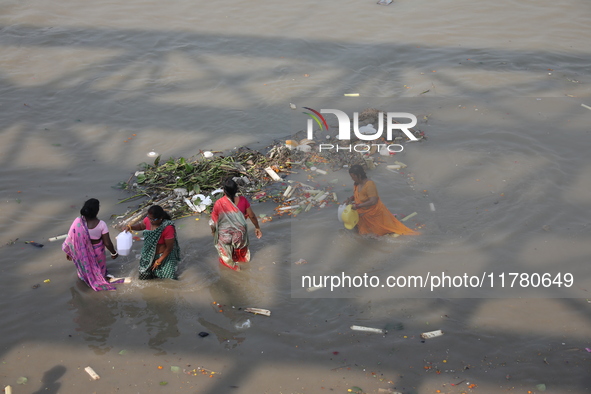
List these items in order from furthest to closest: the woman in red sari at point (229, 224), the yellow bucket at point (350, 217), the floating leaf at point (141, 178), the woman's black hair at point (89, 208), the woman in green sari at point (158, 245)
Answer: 1. the floating leaf at point (141, 178)
2. the yellow bucket at point (350, 217)
3. the woman in red sari at point (229, 224)
4. the woman in green sari at point (158, 245)
5. the woman's black hair at point (89, 208)

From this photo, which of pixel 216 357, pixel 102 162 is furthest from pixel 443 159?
pixel 102 162

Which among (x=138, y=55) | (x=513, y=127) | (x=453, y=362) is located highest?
(x=138, y=55)

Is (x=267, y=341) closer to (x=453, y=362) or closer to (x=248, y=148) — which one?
(x=453, y=362)

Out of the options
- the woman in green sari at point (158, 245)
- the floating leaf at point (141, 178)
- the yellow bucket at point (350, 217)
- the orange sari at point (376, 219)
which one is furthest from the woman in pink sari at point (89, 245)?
the orange sari at point (376, 219)

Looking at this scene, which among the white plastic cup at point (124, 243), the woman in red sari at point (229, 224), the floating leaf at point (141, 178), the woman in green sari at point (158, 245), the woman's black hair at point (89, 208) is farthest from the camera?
the floating leaf at point (141, 178)

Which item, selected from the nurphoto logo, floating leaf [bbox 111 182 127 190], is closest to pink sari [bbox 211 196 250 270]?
floating leaf [bbox 111 182 127 190]

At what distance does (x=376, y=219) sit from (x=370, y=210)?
0.54 ft

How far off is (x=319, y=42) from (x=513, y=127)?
15.3 ft

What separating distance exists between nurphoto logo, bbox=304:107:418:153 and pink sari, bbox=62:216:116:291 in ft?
12.5

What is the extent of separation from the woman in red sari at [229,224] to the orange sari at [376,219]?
126 centimetres

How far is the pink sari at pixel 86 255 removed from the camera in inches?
205

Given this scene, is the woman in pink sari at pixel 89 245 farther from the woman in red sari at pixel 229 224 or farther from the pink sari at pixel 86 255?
the woman in red sari at pixel 229 224

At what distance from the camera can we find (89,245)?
5.28 meters

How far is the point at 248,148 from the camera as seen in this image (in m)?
7.95
